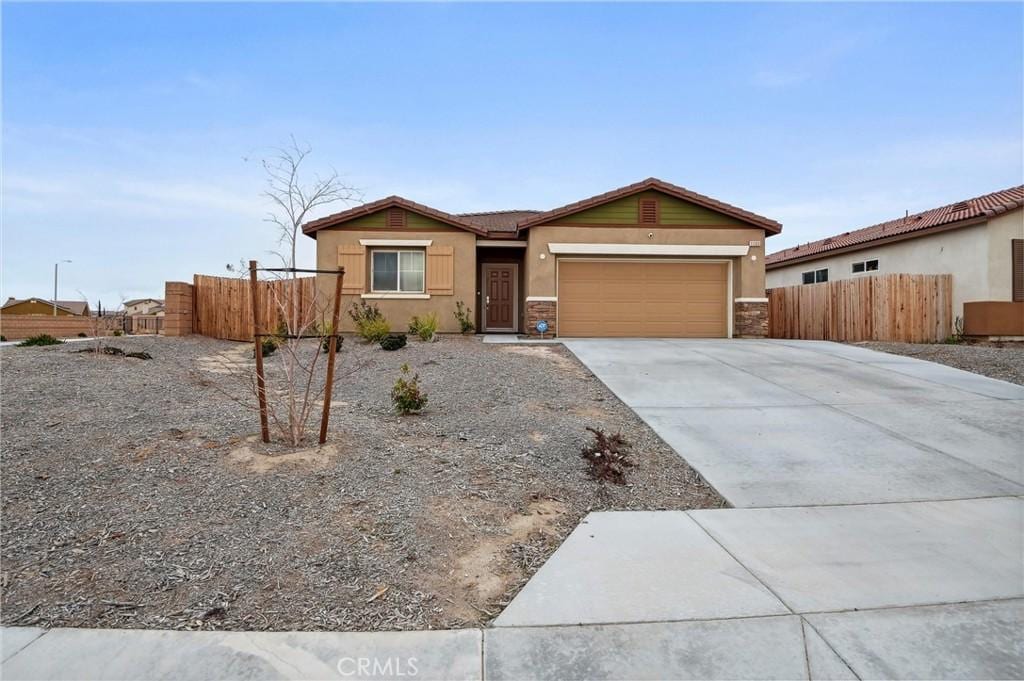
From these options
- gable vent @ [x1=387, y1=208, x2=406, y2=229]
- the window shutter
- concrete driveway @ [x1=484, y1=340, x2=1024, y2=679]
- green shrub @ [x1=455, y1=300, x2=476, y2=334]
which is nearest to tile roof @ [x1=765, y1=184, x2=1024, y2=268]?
the window shutter

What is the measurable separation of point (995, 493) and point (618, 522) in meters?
3.22

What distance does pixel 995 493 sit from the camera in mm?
4328

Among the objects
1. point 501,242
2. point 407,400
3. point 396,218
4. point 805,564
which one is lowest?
point 805,564

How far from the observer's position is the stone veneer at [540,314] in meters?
14.2

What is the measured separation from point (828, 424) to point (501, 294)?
11.4 m

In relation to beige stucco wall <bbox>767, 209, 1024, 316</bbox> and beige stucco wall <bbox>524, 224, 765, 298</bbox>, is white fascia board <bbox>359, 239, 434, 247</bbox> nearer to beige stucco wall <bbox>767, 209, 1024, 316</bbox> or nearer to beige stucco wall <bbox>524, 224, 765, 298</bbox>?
beige stucco wall <bbox>524, 224, 765, 298</bbox>

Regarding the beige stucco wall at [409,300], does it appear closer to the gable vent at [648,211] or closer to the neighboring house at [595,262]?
the neighboring house at [595,262]

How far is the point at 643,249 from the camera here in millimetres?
14367

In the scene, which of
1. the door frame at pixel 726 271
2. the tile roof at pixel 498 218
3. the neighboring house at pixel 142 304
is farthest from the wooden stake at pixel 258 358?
the neighboring house at pixel 142 304

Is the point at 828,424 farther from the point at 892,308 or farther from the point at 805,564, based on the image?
the point at 892,308

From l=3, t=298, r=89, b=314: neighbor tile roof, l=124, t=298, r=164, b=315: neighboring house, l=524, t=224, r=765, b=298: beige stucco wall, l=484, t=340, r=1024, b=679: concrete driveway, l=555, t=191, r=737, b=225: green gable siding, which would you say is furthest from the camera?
l=124, t=298, r=164, b=315: neighboring house

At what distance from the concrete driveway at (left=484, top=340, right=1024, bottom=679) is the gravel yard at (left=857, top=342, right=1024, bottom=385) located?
134 inches

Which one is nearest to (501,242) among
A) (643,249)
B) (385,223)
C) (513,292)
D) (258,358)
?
(513,292)

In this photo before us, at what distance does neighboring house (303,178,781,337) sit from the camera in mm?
14367
